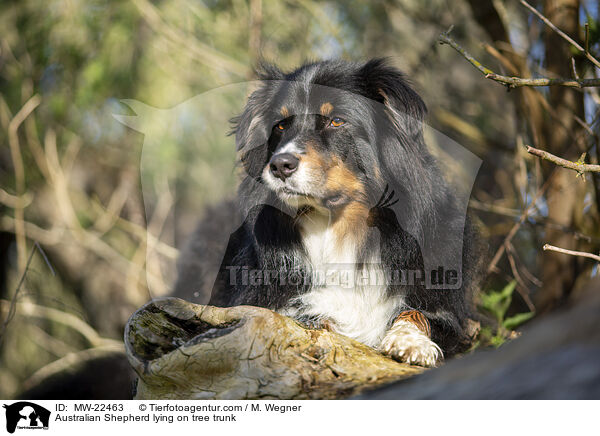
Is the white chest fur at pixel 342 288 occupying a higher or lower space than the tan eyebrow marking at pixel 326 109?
lower

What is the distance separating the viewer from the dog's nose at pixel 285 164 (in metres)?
2.63

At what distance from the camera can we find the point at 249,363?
85.4 inches

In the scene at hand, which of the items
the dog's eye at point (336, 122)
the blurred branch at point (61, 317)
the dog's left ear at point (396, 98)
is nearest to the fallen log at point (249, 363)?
the dog's eye at point (336, 122)

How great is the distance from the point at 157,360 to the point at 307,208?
1155mm

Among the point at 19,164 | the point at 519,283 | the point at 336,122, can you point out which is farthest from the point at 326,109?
the point at 19,164

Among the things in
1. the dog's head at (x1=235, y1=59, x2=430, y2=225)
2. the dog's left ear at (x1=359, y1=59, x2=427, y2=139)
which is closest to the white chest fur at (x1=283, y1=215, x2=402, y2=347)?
the dog's head at (x1=235, y1=59, x2=430, y2=225)

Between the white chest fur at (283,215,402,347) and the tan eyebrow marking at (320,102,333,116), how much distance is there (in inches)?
21.9

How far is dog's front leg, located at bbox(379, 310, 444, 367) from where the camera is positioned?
246 centimetres

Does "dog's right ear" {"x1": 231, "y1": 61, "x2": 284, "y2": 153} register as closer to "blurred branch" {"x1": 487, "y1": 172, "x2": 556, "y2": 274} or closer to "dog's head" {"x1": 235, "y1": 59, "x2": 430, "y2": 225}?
"dog's head" {"x1": 235, "y1": 59, "x2": 430, "y2": 225}

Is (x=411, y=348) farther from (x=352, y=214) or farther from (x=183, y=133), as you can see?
(x=183, y=133)

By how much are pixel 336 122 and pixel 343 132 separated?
69 mm

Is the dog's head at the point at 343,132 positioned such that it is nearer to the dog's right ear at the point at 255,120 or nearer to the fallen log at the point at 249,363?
the dog's right ear at the point at 255,120
